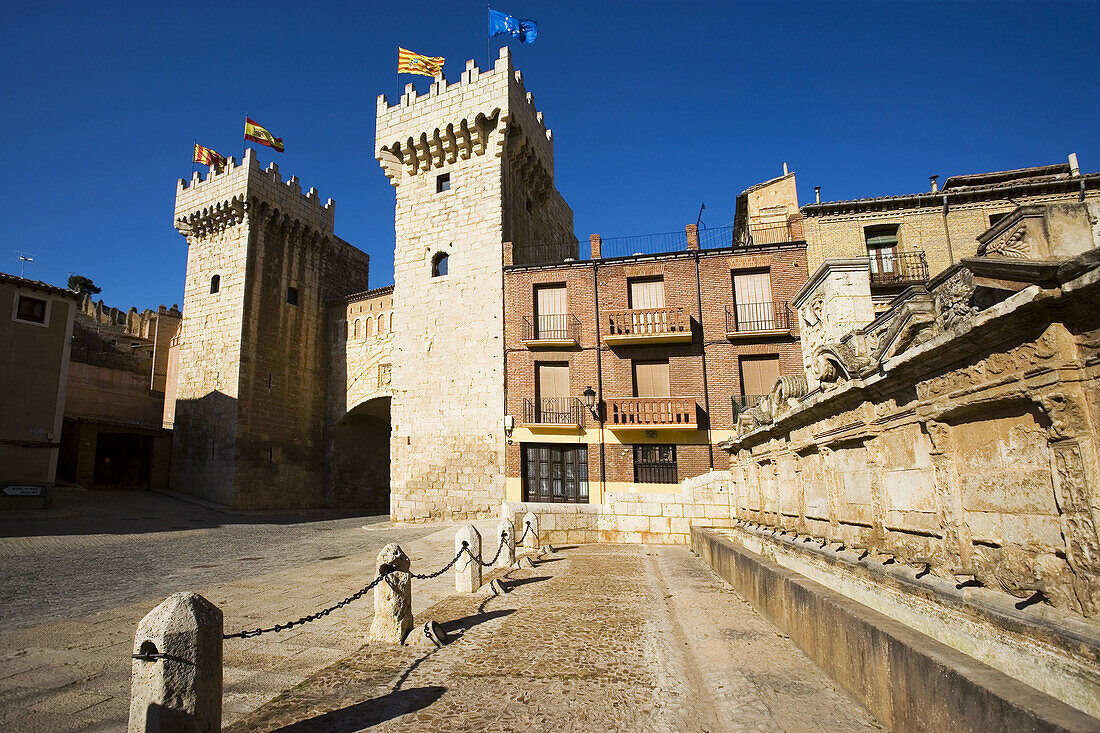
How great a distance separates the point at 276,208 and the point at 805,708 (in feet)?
92.5

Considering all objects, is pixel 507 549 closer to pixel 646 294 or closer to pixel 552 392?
pixel 552 392

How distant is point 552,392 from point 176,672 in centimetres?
1741

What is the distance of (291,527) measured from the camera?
18891mm

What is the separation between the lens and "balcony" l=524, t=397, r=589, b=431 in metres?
19.5

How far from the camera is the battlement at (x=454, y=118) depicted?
21562 millimetres

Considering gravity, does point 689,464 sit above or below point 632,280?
below

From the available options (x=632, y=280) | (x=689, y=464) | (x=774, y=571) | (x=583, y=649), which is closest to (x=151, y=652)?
(x=583, y=649)

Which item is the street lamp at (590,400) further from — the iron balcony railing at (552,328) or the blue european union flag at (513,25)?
the blue european union flag at (513,25)

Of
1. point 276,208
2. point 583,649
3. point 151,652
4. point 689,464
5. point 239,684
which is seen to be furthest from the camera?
point 276,208

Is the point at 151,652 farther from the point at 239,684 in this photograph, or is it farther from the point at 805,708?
the point at 805,708

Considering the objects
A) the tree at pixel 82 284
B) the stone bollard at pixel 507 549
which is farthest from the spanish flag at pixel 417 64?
the tree at pixel 82 284

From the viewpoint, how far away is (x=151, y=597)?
7.83 metres

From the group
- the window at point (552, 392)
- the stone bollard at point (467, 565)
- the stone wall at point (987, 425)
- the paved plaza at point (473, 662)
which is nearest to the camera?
the stone wall at point (987, 425)

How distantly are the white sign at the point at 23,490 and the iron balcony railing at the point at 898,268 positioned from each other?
88.0 feet
